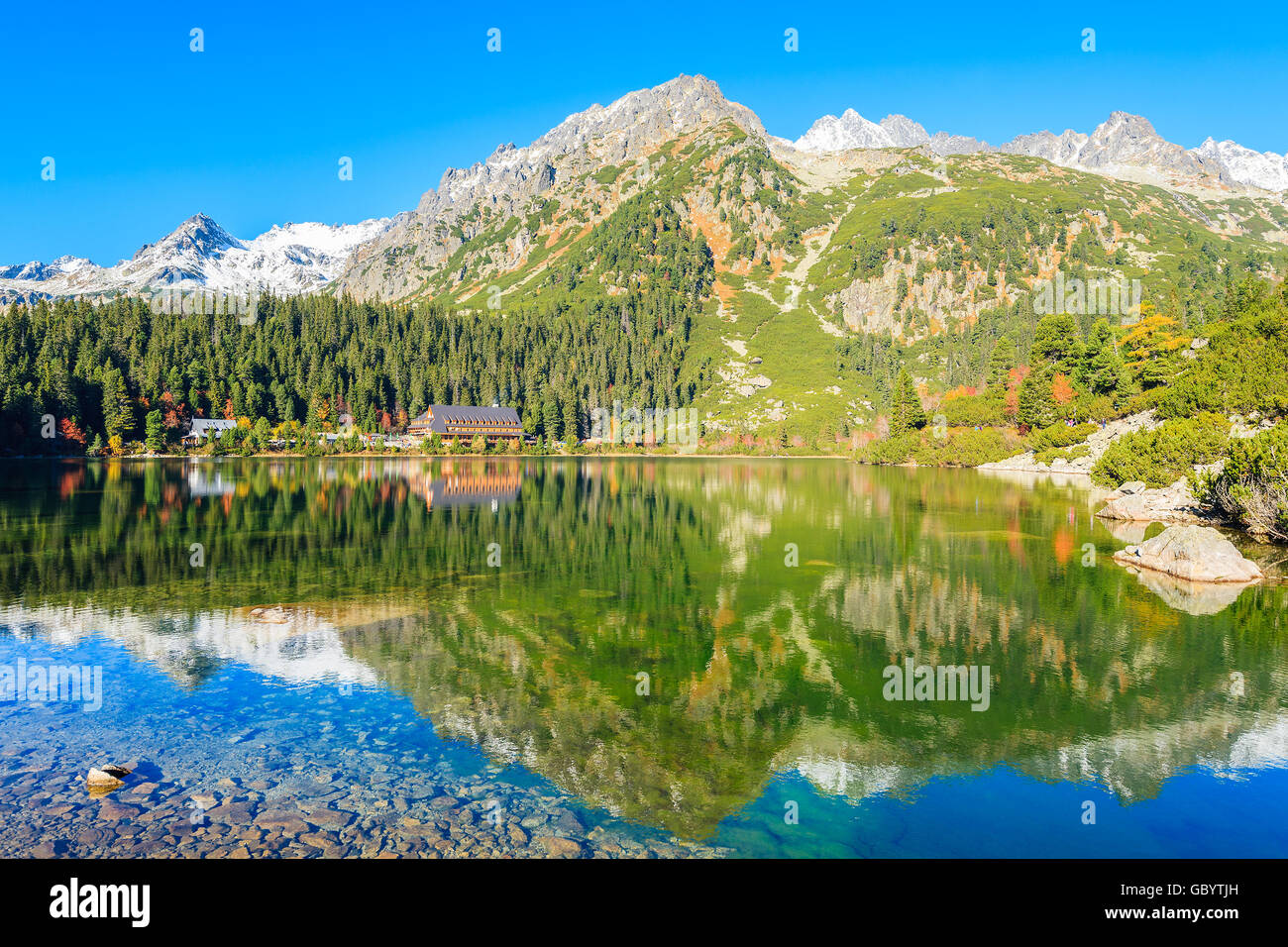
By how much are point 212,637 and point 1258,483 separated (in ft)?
192

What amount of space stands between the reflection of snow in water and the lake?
20 cm

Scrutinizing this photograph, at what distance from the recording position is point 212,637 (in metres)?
26.4

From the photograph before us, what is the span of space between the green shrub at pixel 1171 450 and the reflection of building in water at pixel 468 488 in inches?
2324

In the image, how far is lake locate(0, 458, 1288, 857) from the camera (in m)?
14.0

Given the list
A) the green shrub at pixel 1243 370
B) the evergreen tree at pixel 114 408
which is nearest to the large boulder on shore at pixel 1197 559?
the green shrub at pixel 1243 370

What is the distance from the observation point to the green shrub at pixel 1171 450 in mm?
55219

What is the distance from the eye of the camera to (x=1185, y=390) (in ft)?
246

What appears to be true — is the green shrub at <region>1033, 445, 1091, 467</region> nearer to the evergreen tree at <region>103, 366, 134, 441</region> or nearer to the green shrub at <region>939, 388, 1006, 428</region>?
the green shrub at <region>939, 388, 1006, 428</region>

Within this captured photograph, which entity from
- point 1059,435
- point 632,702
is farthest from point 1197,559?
point 1059,435

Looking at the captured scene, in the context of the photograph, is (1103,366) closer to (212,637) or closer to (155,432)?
(212,637)

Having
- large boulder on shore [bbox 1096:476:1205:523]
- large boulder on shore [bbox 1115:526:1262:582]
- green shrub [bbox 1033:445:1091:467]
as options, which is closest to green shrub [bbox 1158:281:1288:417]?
large boulder on shore [bbox 1096:476:1205:523]

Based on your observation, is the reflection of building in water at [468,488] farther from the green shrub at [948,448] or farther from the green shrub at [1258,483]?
the green shrub at [948,448]
